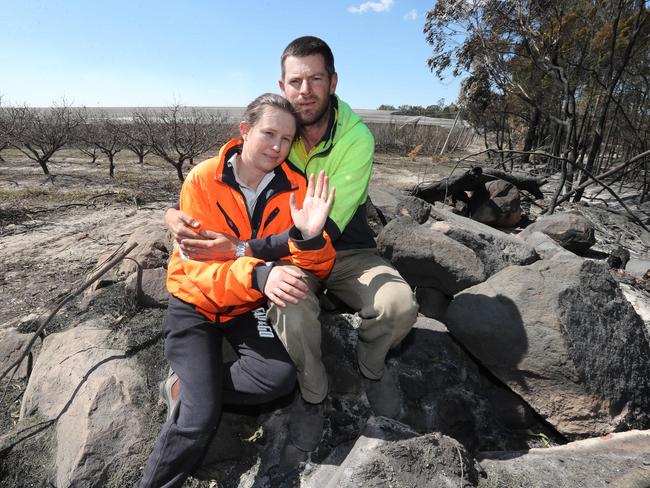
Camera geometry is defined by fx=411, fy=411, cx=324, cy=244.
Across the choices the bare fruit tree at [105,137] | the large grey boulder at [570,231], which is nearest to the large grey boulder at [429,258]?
the large grey boulder at [570,231]

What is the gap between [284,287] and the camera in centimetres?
189

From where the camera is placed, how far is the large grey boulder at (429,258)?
113 inches

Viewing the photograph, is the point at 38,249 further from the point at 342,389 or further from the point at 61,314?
the point at 342,389

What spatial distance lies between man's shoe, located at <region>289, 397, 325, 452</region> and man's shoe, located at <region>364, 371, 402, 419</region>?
310 mm

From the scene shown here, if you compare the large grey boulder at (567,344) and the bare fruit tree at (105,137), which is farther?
the bare fruit tree at (105,137)

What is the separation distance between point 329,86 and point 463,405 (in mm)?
2041

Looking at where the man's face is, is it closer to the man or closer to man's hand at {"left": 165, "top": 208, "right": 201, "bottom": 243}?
the man

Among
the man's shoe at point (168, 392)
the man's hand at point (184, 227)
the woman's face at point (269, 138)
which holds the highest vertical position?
the woman's face at point (269, 138)

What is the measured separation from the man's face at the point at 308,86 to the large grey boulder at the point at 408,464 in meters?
1.77

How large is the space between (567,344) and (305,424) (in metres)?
1.46

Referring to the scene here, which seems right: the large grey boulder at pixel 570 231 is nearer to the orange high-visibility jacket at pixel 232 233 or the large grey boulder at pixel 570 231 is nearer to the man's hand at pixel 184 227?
the orange high-visibility jacket at pixel 232 233

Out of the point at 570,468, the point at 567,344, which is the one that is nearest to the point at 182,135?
the point at 567,344

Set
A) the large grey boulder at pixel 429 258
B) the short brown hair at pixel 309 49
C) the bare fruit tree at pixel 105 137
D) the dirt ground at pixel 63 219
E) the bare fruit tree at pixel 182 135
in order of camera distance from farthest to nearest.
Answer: the bare fruit tree at pixel 105 137
the bare fruit tree at pixel 182 135
the dirt ground at pixel 63 219
the large grey boulder at pixel 429 258
the short brown hair at pixel 309 49

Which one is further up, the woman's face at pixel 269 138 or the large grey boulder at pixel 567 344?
the woman's face at pixel 269 138
